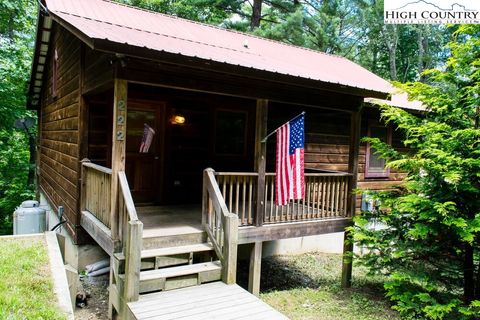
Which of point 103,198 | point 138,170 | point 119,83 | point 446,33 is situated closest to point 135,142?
point 138,170

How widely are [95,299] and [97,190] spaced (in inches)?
70.7

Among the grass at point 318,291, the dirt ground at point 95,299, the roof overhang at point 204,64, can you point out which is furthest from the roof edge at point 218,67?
the dirt ground at point 95,299

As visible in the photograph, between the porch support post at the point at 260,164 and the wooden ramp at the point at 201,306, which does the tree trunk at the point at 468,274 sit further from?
the wooden ramp at the point at 201,306

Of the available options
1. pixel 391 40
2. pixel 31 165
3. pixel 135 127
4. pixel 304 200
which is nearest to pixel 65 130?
pixel 135 127

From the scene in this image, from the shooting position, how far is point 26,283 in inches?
166

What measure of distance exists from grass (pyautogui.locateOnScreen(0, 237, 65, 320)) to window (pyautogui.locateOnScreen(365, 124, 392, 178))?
7.99m

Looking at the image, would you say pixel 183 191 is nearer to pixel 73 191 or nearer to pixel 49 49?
pixel 73 191

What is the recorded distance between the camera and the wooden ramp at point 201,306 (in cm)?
394

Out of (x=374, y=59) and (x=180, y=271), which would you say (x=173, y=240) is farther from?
(x=374, y=59)

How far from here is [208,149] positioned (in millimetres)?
8539

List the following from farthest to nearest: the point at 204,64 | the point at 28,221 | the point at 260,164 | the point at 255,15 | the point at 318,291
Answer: the point at 255,15 < the point at 28,221 < the point at 318,291 < the point at 260,164 < the point at 204,64

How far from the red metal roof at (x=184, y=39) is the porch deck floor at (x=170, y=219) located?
2480mm

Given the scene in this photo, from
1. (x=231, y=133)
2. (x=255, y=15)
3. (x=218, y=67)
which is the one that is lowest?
(x=231, y=133)

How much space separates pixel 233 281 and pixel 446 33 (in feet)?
82.6
